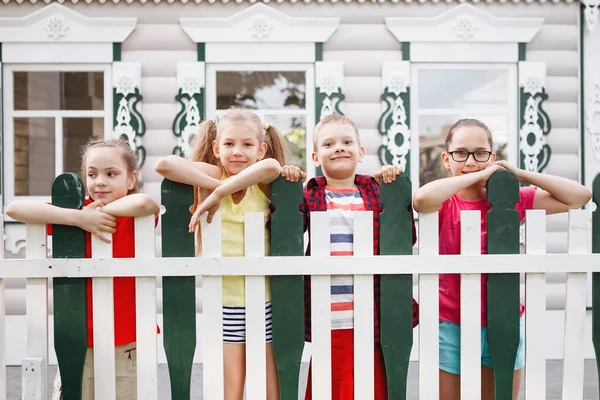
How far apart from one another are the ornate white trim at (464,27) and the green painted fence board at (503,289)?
10.3 feet

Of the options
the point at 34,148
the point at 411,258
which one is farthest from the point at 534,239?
the point at 34,148

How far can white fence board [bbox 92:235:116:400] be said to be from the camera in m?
1.92

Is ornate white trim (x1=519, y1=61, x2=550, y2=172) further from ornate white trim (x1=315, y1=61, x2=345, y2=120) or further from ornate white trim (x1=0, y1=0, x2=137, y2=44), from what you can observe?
ornate white trim (x1=0, y1=0, x2=137, y2=44)

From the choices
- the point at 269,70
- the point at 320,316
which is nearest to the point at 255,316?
the point at 320,316

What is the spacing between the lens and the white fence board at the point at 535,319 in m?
1.95

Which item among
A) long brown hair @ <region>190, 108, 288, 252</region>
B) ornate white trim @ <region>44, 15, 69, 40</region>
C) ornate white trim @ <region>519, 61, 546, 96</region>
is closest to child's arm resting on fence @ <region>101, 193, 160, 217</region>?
long brown hair @ <region>190, 108, 288, 252</region>

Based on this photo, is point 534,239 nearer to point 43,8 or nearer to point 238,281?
point 238,281

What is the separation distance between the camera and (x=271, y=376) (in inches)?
80.9

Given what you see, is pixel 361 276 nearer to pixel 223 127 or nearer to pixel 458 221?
pixel 458 221

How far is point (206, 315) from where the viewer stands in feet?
6.40

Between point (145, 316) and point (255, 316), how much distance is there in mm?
446

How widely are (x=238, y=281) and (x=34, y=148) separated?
12.4 ft

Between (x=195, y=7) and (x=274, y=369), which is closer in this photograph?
(x=274, y=369)

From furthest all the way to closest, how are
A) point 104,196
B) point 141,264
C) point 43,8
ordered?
point 43,8 < point 104,196 < point 141,264
